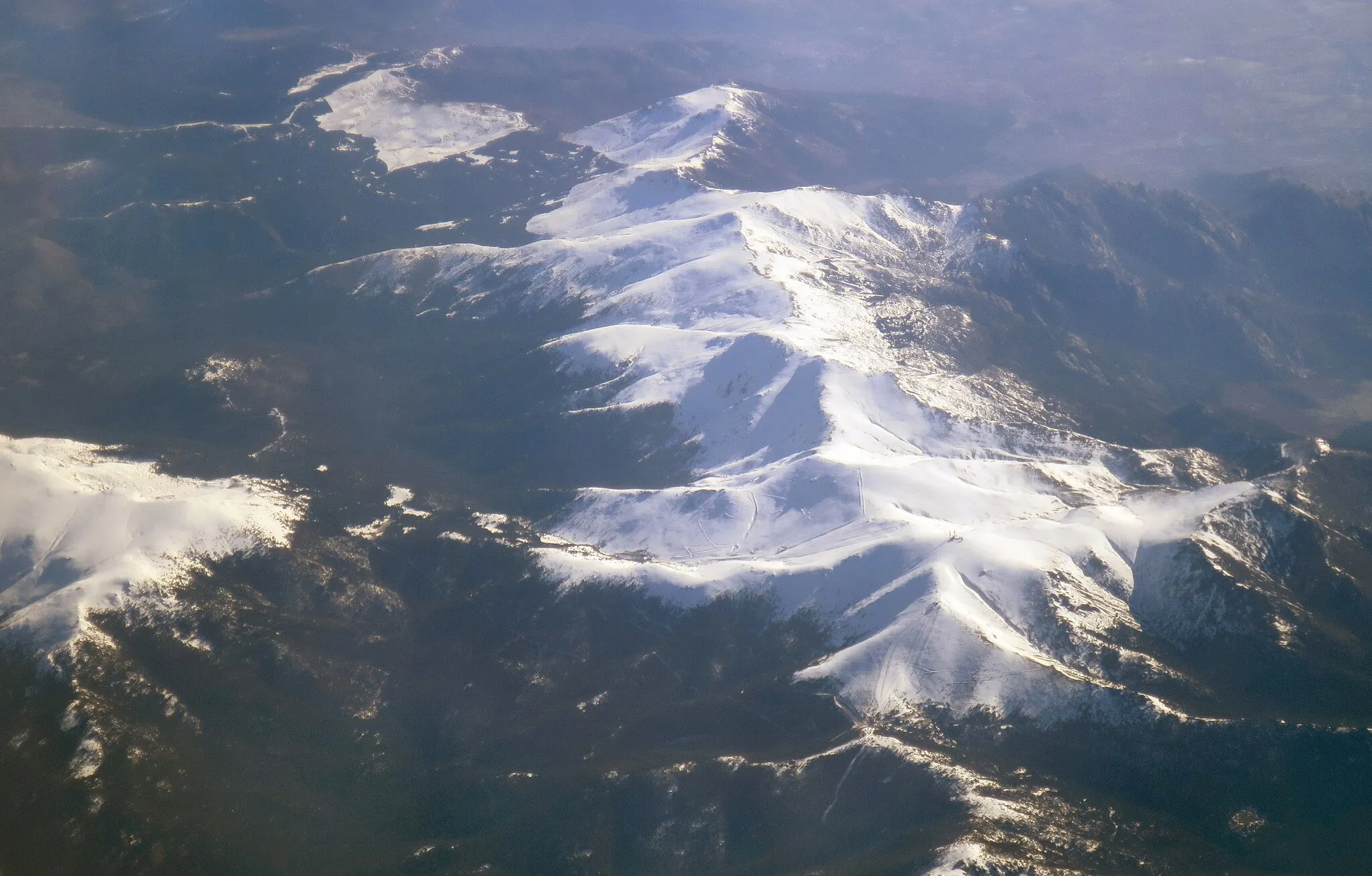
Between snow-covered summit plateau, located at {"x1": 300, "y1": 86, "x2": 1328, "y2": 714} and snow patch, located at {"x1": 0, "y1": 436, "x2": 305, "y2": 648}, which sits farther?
snow patch, located at {"x1": 0, "y1": 436, "x2": 305, "y2": 648}

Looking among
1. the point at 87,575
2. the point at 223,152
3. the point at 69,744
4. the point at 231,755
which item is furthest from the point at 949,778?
the point at 223,152

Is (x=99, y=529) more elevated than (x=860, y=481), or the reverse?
(x=860, y=481)

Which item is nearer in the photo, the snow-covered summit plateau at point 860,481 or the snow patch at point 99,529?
the snow-covered summit plateau at point 860,481

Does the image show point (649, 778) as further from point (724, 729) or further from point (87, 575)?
point (87, 575)

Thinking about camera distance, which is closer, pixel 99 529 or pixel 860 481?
pixel 99 529

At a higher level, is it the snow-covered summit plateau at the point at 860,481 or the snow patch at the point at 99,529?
the snow-covered summit plateau at the point at 860,481

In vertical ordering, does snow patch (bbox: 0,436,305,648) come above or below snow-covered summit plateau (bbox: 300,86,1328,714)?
below

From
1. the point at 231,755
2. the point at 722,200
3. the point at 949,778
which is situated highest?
the point at 722,200

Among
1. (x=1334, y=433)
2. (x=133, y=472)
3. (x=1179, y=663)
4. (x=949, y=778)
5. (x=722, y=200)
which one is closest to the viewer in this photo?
(x=949, y=778)
